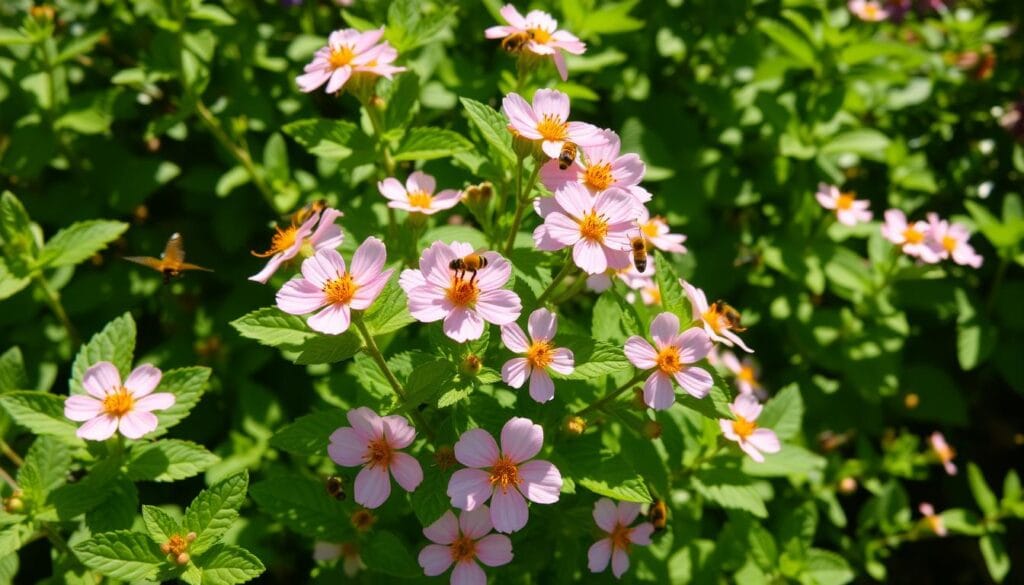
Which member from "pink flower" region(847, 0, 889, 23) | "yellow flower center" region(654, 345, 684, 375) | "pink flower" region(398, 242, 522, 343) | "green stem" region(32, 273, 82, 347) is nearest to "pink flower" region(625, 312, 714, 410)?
"yellow flower center" region(654, 345, 684, 375)

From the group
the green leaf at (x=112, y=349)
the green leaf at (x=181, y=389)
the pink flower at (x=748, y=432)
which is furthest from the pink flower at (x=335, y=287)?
the pink flower at (x=748, y=432)

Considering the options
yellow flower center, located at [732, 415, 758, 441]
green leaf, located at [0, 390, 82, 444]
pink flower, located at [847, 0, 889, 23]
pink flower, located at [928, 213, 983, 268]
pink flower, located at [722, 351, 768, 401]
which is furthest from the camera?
pink flower, located at [847, 0, 889, 23]

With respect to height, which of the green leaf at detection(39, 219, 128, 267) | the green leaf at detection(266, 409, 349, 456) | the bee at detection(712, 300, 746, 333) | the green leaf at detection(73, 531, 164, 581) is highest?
the bee at detection(712, 300, 746, 333)

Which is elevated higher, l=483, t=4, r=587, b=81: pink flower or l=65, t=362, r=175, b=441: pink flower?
l=483, t=4, r=587, b=81: pink flower

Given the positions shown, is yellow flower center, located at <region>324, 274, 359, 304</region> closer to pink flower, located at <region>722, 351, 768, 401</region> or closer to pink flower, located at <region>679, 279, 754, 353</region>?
pink flower, located at <region>679, 279, 754, 353</region>

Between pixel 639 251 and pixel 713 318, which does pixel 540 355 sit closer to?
pixel 639 251

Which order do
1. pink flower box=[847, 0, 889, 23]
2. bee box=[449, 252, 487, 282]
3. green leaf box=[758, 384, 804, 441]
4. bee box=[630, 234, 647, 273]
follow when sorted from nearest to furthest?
bee box=[449, 252, 487, 282] < bee box=[630, 234, 647, 273] < green leaf box=[758, 384, 804, 441] < pink flower box=[847, 0, 889, 23]

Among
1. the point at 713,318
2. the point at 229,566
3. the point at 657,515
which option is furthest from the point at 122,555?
the point at 713,318

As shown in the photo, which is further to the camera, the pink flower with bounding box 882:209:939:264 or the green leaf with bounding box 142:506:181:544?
the pink flower with bounding box 882:209:939:264
